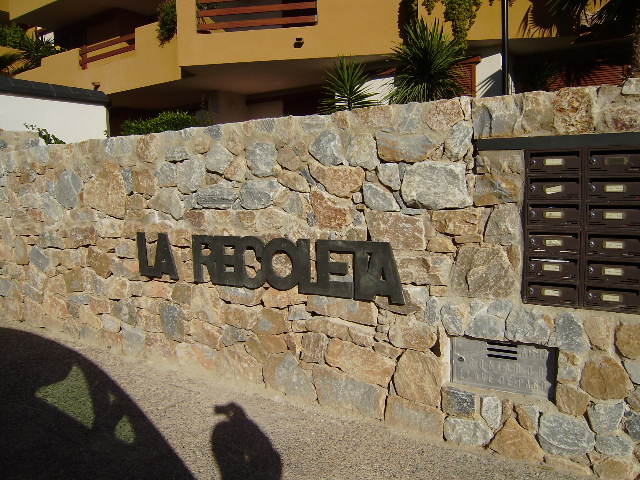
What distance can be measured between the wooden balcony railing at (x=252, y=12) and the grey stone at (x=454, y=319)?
780 centimetres

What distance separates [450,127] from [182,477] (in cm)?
273

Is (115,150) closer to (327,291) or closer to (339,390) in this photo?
(327,291)

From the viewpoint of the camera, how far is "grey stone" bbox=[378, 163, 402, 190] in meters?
3.86

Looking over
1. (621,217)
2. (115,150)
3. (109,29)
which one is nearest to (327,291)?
(621,217)

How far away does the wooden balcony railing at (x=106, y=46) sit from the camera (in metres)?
13.7

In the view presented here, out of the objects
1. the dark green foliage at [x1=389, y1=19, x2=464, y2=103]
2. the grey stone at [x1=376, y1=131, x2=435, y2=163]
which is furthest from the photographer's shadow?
the dark green foliage at [x1=389, y1=19, x2=464, y2=103]

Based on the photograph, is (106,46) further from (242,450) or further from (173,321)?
(242,450)

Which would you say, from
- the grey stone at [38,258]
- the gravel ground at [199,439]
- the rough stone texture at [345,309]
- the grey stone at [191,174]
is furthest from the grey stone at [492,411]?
the grey stone at [38,258]

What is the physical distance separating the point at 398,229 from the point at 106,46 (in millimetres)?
12648

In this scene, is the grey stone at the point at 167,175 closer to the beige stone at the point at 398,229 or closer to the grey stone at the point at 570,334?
the beige stone at the point at 398,229

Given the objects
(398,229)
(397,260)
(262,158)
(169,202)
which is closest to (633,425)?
(397,260)

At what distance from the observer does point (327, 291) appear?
4.18 metres

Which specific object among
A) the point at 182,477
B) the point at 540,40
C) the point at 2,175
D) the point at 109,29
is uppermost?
Result: the point at 109,29

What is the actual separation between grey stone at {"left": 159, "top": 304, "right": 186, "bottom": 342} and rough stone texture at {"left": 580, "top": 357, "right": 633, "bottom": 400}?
3268 mm
